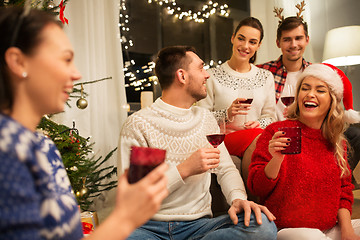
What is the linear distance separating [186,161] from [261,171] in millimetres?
440

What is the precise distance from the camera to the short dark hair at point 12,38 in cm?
78

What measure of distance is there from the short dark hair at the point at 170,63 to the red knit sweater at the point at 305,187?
637 mm

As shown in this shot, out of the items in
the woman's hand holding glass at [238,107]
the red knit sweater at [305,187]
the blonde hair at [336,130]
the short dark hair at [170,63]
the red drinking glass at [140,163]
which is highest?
the short dark hair at [170,63]

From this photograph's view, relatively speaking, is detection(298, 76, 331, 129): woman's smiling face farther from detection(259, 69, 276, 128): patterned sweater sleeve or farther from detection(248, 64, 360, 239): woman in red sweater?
detection(259, 69, 276, 128): patterned sweater sleeve

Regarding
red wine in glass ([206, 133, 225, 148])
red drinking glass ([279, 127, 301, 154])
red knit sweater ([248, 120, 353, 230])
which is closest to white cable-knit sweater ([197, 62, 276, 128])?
red knit sweater ([248, 120, 353, 230])

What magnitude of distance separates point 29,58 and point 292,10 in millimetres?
4687

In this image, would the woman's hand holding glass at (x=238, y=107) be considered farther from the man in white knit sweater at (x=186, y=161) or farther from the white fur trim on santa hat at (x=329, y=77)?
the white fur trim on santa hat at (x=329, y=77)

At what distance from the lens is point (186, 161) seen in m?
1.72

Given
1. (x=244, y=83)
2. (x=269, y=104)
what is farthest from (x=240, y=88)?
(x=269, y=104)

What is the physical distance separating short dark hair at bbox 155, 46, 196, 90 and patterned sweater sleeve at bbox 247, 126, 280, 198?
2.05 ft

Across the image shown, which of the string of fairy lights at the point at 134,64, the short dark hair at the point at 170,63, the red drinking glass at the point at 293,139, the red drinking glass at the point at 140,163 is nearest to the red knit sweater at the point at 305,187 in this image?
the red drinking glass at the point at 293,139

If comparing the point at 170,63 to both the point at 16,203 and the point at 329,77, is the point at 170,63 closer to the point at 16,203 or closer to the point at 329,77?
the point at 329,77

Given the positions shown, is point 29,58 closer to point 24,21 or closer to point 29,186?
point 24,21

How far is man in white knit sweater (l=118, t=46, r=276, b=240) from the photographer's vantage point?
168 cm
